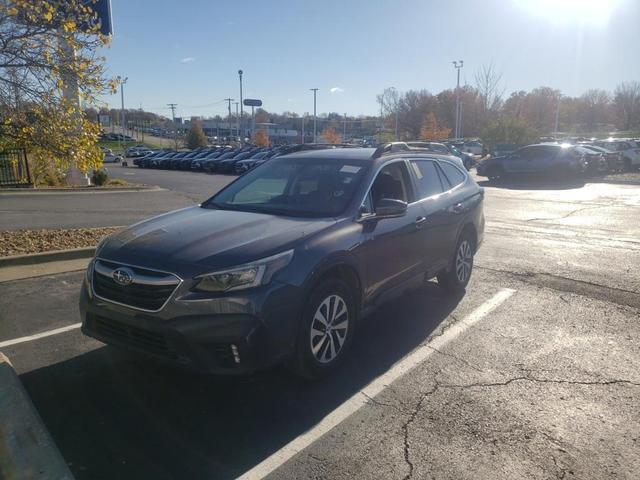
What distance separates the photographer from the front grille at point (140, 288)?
3332mm

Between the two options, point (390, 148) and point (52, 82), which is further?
point (52, 82)

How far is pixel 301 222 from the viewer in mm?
4051

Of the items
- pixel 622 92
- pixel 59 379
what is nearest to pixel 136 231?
pixel 59 379

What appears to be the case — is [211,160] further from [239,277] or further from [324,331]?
[239,277]

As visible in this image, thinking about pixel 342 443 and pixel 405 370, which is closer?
pixel 342 443

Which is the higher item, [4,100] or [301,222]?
[4,100]

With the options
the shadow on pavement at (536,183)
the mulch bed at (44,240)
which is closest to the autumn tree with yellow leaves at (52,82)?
the mulch bed at (44,240)

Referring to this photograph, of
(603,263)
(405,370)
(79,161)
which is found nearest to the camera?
(405,370)

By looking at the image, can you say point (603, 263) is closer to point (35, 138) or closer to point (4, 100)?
point (35, 138)

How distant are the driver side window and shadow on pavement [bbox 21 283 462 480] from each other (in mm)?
1423

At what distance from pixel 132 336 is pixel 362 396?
170 centimetres

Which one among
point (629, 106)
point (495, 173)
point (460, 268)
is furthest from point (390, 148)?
point (629, 106)

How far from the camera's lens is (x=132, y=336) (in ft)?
11.5

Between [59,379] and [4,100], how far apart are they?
5.79 m
